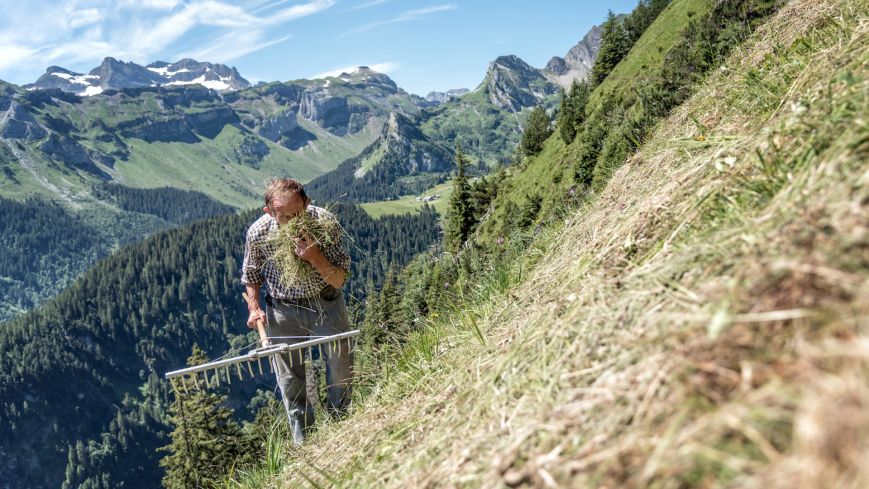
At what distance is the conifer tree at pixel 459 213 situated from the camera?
5728 centimetres

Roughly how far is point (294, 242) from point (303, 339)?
1.28 m

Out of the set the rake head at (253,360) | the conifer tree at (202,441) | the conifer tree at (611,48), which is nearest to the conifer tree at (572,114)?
the conifer tree at (611,48)

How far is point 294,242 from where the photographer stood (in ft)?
19.0

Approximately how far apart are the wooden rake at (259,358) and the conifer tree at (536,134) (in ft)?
266

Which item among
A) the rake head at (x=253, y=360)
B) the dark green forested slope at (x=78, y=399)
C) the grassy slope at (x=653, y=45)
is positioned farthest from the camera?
the dark green forested slope at (x=78, y=399)

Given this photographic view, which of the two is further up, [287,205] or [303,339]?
[287,205]

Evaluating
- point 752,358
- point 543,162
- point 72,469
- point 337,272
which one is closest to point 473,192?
point 543,162

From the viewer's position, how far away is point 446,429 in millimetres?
2582

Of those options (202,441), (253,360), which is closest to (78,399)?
(202,441)

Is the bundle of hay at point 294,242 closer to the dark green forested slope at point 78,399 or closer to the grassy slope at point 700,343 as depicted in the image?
the grassy slope at point 700,343

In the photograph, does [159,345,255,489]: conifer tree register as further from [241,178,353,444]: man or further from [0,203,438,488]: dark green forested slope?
[0,203,438,488]: dark green forested slope

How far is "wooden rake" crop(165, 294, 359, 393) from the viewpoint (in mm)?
5013

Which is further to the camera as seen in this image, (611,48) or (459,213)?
(611,48)

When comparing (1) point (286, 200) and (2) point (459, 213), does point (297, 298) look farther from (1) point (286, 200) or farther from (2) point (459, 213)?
(2) point (459, 213)
